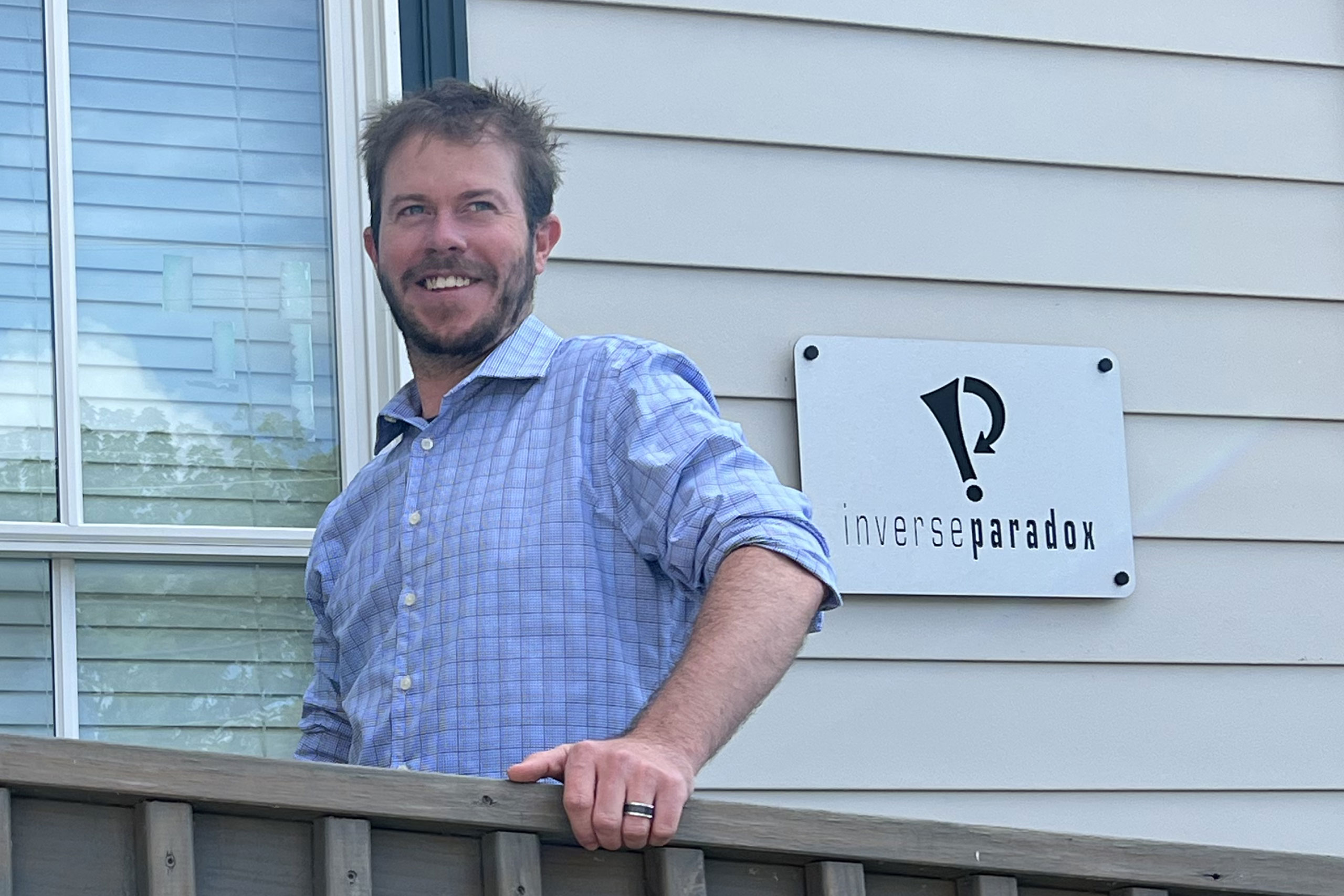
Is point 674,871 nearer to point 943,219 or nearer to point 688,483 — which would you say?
point 688,483

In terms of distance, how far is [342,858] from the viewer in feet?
4.66

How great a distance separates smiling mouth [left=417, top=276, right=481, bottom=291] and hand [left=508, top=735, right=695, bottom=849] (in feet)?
2.67

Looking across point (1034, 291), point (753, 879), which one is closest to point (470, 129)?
point (753, 879)

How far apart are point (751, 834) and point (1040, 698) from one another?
153cm

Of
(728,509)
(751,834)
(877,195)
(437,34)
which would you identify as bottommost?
(751,834)

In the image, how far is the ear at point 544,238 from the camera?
7.56 ft

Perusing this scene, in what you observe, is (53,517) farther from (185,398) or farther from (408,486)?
(408,486)

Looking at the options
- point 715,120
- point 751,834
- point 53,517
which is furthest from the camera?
point 715,120

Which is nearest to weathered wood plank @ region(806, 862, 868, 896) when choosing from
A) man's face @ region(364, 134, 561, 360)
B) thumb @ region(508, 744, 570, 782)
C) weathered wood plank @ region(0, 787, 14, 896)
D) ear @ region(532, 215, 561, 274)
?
thumb @ region(508, 744, 570, 782)

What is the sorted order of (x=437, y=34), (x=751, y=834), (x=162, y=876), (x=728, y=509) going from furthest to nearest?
(x=437, y=34) < (x=728, y=509) < (x=751, y=834) < (x=162, y=876)

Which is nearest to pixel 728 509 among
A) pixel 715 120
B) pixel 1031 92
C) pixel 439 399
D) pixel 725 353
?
pixel 439 399

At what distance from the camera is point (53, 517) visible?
2.59 m

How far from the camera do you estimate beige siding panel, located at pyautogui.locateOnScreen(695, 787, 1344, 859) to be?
2.85m

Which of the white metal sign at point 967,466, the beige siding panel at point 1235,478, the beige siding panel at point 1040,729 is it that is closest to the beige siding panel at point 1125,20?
the white metal sign at point 967,466
